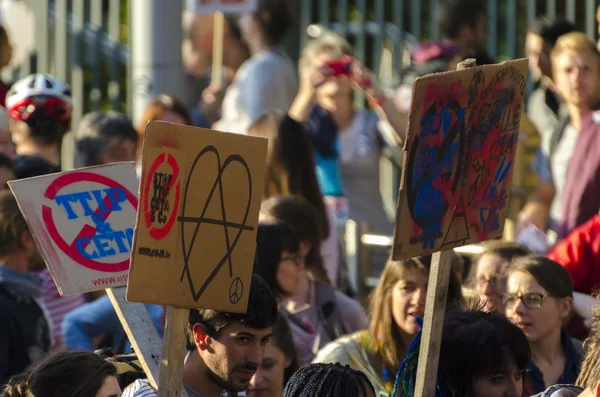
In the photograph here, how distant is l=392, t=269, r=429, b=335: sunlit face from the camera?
195 inches

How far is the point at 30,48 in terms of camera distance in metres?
10.9

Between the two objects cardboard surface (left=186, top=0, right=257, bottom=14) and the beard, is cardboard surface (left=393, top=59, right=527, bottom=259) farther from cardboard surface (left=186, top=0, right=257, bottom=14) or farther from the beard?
cardboard surface (left=186, top=0, right=257, bottom=14)

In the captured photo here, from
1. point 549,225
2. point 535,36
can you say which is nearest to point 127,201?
point 549,225

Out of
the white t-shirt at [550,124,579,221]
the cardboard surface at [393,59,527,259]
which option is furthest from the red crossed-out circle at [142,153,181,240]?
the white t-shirt at [550,124,579,221]

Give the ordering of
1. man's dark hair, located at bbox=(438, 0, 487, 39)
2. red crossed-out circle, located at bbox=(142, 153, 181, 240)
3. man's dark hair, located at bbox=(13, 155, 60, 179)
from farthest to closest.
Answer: man's dark hair, located at bbox=(438, 0, 487, 39), man's dark hair, located at bbox=(13, 155, 60, 179), red crossed-out circle, located at bbox=(142, 153, 181, 240)

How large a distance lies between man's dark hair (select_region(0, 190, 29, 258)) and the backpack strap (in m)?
1.25

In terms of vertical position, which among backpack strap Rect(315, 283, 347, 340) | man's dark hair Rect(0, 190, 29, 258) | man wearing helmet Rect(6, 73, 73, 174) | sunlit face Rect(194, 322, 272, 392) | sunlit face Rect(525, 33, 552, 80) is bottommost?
backpack strap Rect(315, 283, 347, 340)

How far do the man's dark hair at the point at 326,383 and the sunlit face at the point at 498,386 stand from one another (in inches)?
18.3

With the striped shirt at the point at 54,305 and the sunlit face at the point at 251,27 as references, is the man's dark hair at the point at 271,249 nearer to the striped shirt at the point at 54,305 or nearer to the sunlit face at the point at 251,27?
the striped shirt at the point at 54,305

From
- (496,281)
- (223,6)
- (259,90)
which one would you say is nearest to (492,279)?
(496,281)

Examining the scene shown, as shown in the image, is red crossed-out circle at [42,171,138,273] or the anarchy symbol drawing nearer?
the anarchy symbol drawing

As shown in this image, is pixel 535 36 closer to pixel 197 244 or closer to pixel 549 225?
pixel 549 225

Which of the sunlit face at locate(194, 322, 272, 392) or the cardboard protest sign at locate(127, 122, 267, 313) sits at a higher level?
the cardboard protest sign at locate(127, 122, 267, 313)

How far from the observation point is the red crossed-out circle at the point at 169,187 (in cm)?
340
